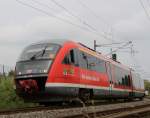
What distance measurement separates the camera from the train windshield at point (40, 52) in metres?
16.2

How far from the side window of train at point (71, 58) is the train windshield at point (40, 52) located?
21.9 inches

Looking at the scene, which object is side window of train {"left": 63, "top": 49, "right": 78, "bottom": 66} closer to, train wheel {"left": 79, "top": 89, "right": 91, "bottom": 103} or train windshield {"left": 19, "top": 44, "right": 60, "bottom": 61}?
train windshield {"left": 19, "top": 44, "right": 60, "bottom": 61}

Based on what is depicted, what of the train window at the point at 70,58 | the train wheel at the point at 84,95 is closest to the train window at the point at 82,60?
the train window at the point at 70,58

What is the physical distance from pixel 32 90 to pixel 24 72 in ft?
3.11

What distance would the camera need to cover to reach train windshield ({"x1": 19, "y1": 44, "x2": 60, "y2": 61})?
16.2 metres

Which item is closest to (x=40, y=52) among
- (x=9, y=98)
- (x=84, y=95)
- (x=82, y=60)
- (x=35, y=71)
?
Result: (x=35, y=71)

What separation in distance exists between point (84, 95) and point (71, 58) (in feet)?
7.72

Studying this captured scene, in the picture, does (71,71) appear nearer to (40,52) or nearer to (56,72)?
(56,72)

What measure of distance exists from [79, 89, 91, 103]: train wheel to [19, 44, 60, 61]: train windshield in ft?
8.63

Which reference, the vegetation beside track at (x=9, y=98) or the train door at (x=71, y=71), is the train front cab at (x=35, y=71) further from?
the vegetation beside track at (x=9, y=98)

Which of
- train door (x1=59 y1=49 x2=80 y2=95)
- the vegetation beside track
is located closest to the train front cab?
train door (x1=59 y1=49 x2=80 y2=95)

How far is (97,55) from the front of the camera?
72.7 feet

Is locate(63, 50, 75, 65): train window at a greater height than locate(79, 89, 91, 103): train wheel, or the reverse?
locate(63, 50, 75, 65): train window

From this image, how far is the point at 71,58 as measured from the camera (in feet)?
55.9
